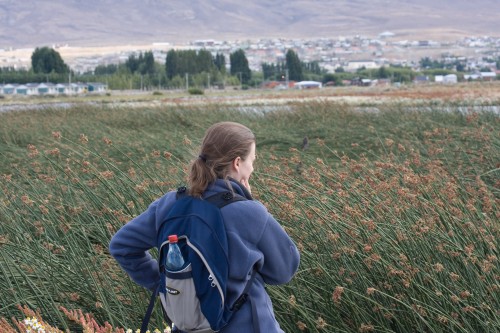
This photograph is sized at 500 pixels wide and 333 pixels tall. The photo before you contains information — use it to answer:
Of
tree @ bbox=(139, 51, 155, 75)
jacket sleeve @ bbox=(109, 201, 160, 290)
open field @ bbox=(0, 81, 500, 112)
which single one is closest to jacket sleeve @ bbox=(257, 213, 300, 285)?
jacket sleeve @ bbox=(109, 201, 160, 290)

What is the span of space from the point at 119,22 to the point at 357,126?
627 ft

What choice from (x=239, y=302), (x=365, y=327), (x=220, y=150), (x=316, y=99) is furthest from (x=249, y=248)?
(x=316, y=99)

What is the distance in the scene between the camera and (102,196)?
18.7 ft

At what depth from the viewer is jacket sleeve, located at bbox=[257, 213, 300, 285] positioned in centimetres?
285

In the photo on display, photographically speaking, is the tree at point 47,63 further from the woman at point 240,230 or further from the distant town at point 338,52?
the woman at point 240,230

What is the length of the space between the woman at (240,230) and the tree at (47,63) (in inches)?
3078

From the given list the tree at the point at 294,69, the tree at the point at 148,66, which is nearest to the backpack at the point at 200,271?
the tree at the point at 294,69

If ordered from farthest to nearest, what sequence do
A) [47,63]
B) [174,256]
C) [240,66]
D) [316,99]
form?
[240,66]
[47,63]
[316,99]
[174,256]

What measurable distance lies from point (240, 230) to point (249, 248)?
0.20 feet

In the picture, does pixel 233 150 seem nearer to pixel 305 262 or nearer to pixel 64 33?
pixel 305 262

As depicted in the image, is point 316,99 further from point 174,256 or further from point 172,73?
point 172,73

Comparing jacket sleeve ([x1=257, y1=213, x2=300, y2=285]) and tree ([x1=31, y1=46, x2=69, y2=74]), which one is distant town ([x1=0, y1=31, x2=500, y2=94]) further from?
jacket sleeve ([x1=257, y1=213, x2=300, y2=285])

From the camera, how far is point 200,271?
276cm

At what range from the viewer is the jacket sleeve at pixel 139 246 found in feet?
9.77
